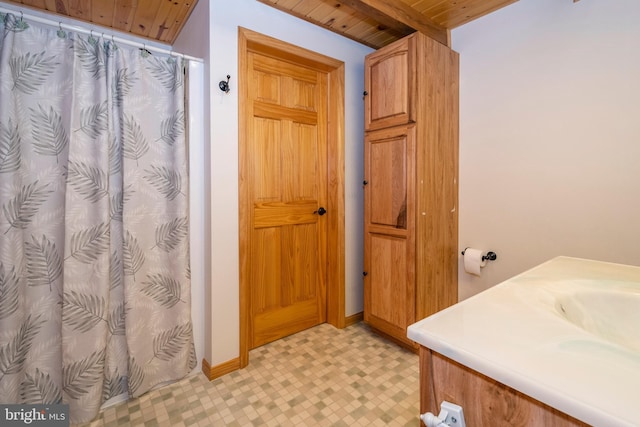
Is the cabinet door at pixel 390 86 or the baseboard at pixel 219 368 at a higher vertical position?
the cabinet door at pixel 390 86

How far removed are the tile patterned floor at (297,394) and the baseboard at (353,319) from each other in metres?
0.32

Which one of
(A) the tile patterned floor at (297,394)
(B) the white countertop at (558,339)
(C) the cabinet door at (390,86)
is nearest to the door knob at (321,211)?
(C) the cabinet door at (390,86)

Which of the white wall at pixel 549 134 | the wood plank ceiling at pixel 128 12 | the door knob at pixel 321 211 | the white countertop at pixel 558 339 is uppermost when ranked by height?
the wood plank ceiling at pixel 128 12

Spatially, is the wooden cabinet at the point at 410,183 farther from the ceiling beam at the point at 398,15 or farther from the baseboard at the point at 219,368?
the baseboard at the point at 219,368

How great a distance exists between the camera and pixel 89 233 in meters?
1.41

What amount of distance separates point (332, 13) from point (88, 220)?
1.90 metres

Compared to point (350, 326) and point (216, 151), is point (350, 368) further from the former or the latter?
point (216, 151)

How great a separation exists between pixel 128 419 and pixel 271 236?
1246 mm

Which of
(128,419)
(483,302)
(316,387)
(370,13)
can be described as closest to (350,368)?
(316,387)

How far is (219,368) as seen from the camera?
1.74 metres

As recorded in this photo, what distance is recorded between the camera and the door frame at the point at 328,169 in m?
1.79

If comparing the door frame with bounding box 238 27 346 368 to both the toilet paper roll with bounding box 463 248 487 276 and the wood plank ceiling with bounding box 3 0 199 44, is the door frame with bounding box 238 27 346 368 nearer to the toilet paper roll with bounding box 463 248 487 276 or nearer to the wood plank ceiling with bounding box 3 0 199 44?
the wood plank ceiling with bounding box 3 0 199 44

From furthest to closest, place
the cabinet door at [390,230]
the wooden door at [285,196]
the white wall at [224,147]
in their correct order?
1. the wooden door at [285,196]
2. the cabinet door at [390,230]
3. the white wall at [224,147]

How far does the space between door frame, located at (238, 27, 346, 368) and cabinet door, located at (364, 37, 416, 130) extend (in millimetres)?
236
